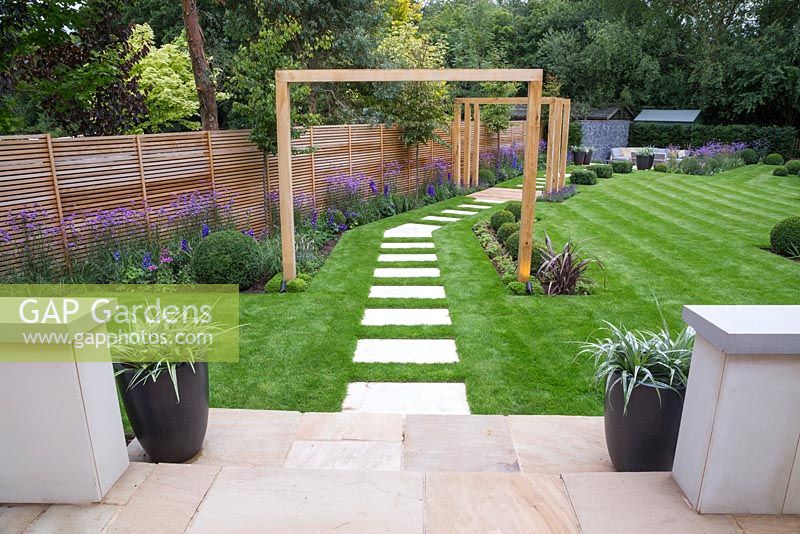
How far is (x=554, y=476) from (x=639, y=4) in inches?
1184

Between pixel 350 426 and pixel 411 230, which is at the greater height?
pixel 350 426

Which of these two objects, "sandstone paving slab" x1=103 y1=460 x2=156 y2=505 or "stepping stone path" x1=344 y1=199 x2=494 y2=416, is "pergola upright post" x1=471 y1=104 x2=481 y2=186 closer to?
"stepping stone path" x1=344 y1=199 x2=494 y2=416

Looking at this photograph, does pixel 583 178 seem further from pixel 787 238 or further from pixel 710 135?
pixel 710 135

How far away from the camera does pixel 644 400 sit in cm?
291

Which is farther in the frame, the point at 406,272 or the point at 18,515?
the point at 406,272

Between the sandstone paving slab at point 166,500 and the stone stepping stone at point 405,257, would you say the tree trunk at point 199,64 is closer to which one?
the stone stepping stone at point 405,257

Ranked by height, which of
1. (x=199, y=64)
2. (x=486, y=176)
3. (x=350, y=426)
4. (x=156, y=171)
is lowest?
(x=350, y=426)

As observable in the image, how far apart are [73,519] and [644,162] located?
23093 mm

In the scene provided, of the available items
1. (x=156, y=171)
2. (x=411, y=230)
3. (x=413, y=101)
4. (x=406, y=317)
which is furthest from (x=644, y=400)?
(x=413, y=101)

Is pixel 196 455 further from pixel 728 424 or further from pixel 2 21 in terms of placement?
pixel 2 21

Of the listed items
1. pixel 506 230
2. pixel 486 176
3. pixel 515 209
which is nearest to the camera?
pixel 506 230

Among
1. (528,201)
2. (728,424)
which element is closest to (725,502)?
(728,424)

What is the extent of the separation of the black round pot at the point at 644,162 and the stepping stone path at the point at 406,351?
16.5 metres

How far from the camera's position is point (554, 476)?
2.86m
